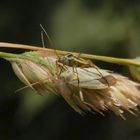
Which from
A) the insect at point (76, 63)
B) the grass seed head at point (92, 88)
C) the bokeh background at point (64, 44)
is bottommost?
the bokeh background at point (64, 44)

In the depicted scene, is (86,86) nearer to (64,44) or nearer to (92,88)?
(92,88)

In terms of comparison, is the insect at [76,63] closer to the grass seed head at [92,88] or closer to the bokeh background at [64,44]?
the grass seed head at [92,88]

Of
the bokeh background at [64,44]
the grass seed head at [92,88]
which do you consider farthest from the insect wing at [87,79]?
the bokeh background at [64,44]

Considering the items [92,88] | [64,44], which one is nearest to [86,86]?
[92,88]

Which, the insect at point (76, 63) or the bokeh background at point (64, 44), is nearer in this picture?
the insect at point (76, 63)

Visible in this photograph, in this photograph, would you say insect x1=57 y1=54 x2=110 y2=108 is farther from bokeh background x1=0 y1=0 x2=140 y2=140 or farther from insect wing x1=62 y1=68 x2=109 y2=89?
bokeh background x1=0 y1=0 x2=140 y2=140

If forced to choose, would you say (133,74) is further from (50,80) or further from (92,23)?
(92,23)

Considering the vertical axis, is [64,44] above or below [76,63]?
below

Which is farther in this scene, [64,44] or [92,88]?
[64,44]

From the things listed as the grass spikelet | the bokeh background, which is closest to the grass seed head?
the grass spikelet
